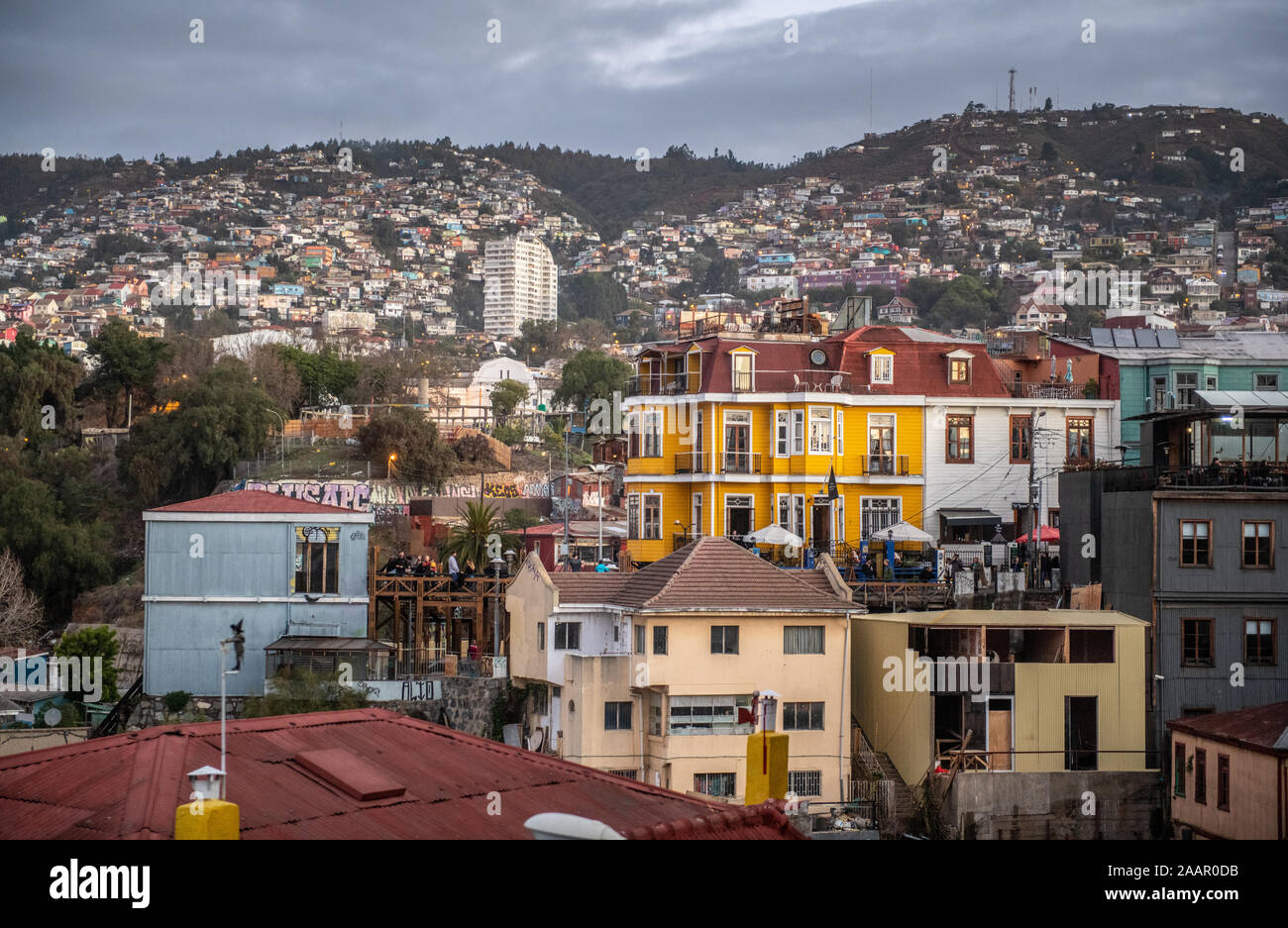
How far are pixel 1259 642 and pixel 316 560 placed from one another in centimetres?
2194

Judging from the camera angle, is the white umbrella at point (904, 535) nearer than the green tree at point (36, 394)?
Yes

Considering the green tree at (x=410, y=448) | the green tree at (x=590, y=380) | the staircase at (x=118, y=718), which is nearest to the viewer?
the staircase at (x=118, y=718)

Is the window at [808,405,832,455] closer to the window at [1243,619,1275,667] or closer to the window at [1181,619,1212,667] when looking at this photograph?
the window at [1181,619,1212,667]

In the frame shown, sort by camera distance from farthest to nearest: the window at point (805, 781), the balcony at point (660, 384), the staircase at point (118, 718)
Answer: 1. the balcony at point (660, 384)
2. the staircase at point (118, 718)
3. the window at point (805, 781)

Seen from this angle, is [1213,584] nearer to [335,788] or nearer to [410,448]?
[335,788]

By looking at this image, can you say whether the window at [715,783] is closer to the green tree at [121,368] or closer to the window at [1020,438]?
the window at [1020,438]

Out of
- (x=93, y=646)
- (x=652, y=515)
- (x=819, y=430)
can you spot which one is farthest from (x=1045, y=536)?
(x=93, y=646)

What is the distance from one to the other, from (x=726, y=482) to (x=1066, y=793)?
19.0 meters

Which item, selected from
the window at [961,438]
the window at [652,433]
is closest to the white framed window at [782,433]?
the window at [652,433]

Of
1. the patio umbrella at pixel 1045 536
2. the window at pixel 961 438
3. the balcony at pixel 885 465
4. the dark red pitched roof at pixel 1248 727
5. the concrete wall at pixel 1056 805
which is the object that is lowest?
the concrete wall at pixel 1056 805

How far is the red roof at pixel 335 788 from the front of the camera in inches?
683

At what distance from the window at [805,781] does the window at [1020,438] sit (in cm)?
1950

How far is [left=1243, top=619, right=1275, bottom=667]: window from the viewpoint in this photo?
3425cm

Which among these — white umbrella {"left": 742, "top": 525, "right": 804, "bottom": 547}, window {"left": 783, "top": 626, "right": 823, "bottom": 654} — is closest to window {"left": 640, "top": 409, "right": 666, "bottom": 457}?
white umbrella {"left": 742, "top": 525, "right": 804, "bottom": 547}
